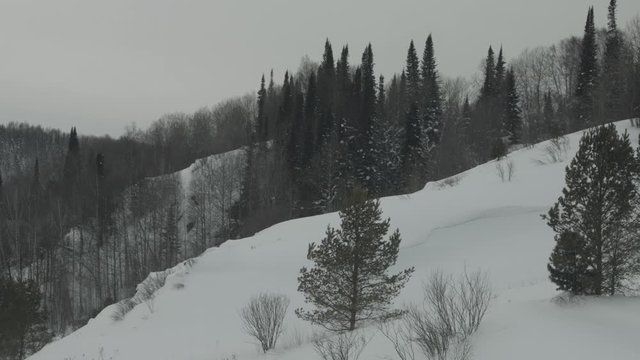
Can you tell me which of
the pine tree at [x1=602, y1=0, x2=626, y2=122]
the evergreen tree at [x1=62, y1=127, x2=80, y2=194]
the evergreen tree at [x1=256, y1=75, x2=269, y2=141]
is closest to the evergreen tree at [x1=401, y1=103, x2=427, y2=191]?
the pine tree at [x1=602, y1=0, x2=626, y2=122]

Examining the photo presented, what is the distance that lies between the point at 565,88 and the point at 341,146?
133ft

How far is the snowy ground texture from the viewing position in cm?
1105

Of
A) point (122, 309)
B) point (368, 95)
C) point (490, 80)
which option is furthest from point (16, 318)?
point (490, 80)

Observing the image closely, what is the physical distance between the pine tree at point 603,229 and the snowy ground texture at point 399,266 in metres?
0.41

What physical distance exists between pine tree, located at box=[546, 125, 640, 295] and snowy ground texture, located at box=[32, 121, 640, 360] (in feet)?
1.34

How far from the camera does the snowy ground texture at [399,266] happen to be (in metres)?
11.0

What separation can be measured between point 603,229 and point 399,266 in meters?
9.24

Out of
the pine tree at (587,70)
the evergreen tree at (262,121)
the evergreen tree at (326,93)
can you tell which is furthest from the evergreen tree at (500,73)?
the evergreen tree at (262,121)

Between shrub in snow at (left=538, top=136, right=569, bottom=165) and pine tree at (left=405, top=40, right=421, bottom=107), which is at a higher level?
pine tree at (left=405, top=40, right=421, bottom=107)

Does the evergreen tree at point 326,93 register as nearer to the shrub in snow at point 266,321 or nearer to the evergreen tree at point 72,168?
the evergreen tree at point 72,168

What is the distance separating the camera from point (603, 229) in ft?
26.2

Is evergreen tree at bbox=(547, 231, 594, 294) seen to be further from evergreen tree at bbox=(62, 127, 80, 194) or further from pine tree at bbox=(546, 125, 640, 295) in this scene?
evergreen tree at bbox=(62, 127, 80, 194)

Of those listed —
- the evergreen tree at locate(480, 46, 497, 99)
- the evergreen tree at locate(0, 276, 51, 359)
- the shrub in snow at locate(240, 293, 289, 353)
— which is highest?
the evergreen tree at locate(480, 46, 497, 99)

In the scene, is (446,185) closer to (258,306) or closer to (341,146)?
(258,306)
